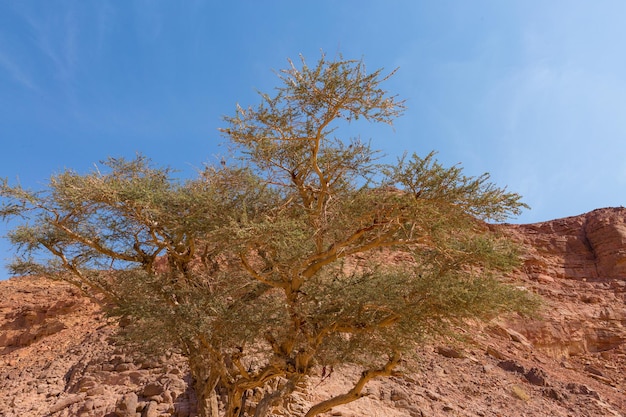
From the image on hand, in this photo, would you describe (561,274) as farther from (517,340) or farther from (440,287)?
(440,287)

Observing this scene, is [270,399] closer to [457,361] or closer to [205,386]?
[205,386]

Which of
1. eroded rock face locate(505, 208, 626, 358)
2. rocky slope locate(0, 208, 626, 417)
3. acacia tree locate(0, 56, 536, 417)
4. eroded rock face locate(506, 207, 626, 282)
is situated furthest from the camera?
eroded rock face locate(506, 207, 626, 282)

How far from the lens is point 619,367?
21.3 m

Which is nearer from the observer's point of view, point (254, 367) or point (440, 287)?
point (440, 287)

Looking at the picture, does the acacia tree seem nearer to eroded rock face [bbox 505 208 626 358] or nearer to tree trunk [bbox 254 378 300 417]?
tree trunk [bbox 254 378 300 417]

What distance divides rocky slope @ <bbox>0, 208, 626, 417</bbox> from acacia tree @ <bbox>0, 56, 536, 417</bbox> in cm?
155

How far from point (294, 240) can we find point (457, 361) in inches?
475

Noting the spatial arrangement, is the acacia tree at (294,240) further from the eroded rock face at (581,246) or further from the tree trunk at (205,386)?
the eroded rock face at (581,246)

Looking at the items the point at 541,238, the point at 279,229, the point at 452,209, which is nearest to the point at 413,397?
the point at 452,209

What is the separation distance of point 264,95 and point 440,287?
4.17 meters

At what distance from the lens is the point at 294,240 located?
24.9ft

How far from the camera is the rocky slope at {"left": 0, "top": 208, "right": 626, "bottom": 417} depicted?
41.9 ft

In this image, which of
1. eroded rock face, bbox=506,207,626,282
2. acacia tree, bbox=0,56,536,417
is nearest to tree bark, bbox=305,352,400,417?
acacia tree, bbox=0,56,536,417

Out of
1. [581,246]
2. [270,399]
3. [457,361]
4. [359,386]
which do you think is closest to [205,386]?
[270,399]
